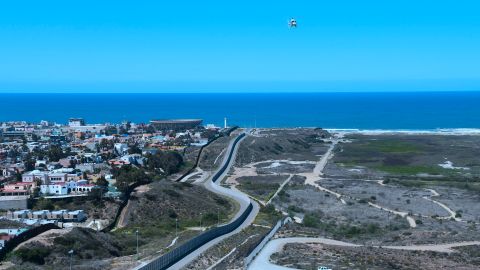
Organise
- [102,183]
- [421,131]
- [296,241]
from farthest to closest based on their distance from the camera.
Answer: [421,131]
[102,183]
[296,241]

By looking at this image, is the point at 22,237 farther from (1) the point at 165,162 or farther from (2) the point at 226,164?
(2) the point at 226,164

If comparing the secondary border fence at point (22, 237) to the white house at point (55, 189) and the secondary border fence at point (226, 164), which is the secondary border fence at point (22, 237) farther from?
the secondary border fence at point (226, 164)

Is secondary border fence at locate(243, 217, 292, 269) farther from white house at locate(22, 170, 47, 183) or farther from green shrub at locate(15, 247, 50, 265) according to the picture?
white house at locate(22, 170, 47, 183)

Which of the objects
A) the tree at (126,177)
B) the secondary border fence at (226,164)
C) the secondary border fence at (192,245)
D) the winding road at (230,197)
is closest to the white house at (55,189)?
the tree at (126,177)

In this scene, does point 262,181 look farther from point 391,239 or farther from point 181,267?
point 181,267

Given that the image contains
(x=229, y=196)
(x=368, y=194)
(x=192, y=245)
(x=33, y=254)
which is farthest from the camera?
(x=368, y=194)

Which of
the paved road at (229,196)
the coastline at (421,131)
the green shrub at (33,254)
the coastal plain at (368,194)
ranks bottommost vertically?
the coastline at (421,131)

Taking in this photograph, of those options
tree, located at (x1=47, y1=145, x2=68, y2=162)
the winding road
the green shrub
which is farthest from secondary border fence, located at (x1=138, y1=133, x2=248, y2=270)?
tree, located at (x1=47, y1=145, x2=68, y2=162)

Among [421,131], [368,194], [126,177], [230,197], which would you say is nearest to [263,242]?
[230,197]
